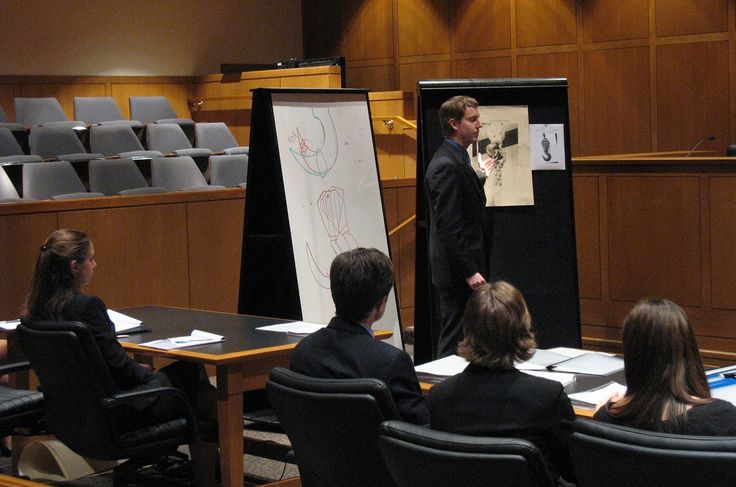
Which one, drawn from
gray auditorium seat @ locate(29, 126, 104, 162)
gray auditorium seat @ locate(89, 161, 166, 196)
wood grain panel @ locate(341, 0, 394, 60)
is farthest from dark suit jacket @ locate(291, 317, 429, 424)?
wood grain panel @ locate(341, 0, 394, 60)

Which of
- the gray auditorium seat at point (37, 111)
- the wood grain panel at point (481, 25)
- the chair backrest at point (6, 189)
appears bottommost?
the chair backrest at point (6, 189)

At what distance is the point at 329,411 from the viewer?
2385 mm

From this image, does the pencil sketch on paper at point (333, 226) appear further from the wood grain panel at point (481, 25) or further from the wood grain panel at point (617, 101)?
the wood grain panel at point (481, 25)

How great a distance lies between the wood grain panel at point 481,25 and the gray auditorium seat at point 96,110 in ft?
12.8

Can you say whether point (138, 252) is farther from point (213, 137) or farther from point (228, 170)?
point (213, 137)

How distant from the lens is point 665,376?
80.8 inches

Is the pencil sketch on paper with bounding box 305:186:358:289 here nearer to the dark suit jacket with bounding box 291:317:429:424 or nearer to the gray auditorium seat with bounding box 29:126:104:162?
the dark suit jacket with bounding box 291:317:429:424

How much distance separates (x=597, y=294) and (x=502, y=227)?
1.26m

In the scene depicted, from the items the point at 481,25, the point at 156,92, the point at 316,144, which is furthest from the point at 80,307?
the point at 481,25

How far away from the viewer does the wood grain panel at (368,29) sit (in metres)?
12.3

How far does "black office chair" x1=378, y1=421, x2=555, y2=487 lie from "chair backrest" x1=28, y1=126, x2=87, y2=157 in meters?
→ 7.03

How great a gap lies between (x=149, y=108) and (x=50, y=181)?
149 inches

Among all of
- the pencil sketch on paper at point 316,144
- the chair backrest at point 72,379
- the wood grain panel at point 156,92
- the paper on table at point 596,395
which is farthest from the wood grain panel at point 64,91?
the paper on table at point 596,395

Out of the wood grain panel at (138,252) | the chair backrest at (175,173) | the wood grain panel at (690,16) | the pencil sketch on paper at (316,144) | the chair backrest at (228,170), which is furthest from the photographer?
the wood grain panel at (690,16)
